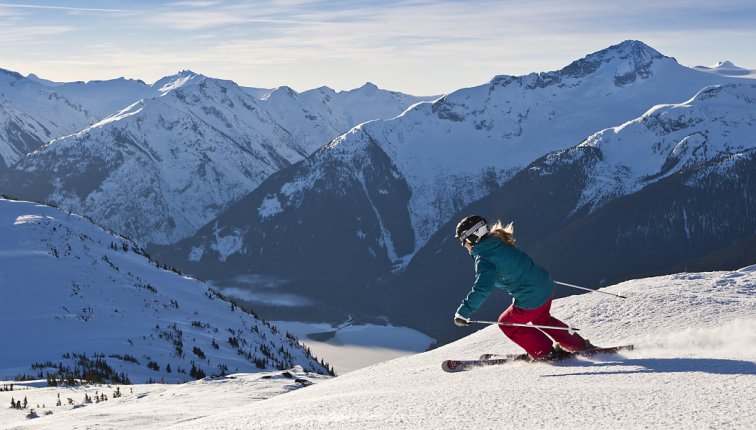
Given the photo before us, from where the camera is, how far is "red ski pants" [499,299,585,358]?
1214cm

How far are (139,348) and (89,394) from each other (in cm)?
1067

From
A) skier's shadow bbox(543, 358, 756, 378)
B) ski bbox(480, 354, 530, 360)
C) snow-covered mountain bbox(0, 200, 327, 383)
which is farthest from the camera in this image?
snow-covered mountain bbox(0, 200, 327, 383)

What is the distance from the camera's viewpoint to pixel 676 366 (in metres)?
10.5

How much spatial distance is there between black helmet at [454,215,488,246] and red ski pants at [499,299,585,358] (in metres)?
1.23

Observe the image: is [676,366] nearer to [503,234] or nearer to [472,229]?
[503,234]

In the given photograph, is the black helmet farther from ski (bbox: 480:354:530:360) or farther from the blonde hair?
ski (bbox: 480:354:530:360)

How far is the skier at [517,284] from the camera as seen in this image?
11.9 m

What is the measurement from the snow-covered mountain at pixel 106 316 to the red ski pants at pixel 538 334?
50.4 ft

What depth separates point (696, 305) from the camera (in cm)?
1462

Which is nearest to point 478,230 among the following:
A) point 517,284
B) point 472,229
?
point 472,229

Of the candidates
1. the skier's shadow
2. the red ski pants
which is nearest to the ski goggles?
the red ski pants

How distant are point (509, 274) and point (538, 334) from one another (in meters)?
1.05

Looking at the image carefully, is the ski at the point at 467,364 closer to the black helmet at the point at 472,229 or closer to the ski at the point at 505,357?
the ski at the point at 505,357

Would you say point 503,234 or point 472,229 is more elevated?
point 472,229
